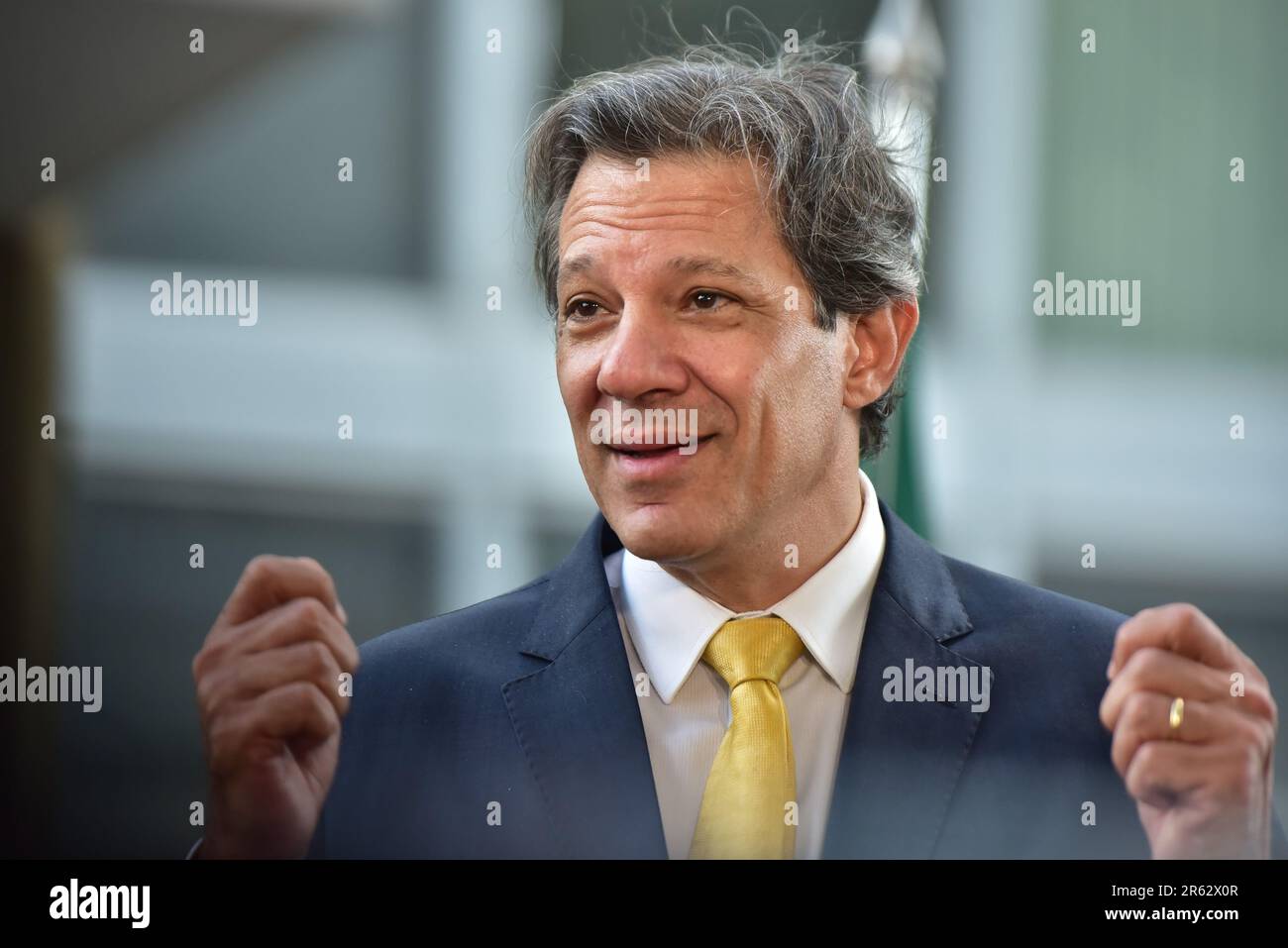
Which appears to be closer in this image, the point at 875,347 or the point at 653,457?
the point at 653,457

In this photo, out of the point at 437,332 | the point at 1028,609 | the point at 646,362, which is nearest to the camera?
the point at 646,362

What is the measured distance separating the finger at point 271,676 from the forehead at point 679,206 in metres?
0.84

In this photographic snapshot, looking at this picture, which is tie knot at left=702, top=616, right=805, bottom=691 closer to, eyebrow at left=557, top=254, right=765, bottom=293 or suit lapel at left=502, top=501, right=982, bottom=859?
suit lapel at left=502, top=501, right=982, bottom=859

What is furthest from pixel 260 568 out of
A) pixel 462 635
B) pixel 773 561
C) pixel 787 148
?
pixel 787 148

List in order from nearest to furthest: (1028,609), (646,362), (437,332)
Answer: (646,362) < (1028,609) < (437,332)

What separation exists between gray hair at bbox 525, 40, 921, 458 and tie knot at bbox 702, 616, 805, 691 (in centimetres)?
37

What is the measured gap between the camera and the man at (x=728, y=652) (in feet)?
8.27

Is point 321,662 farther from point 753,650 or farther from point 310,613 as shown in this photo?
point 753,650

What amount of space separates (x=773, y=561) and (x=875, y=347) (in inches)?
17.0

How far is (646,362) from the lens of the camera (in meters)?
2.49

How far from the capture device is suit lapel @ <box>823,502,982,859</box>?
2.52 metres

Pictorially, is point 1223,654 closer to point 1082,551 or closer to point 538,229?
point 1082,551

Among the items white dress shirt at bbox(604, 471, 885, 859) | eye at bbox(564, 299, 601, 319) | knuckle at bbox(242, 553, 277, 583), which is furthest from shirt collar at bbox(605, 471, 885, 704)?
knuckle at bbox(242, 553, 277, 583)
